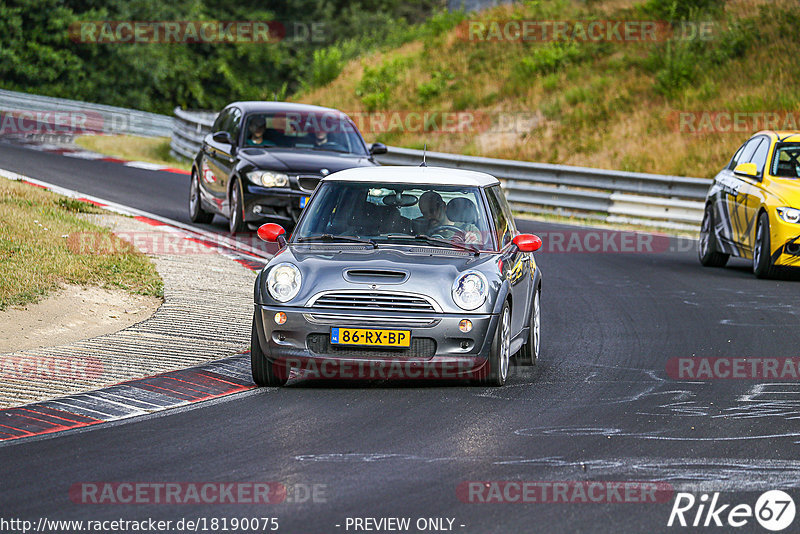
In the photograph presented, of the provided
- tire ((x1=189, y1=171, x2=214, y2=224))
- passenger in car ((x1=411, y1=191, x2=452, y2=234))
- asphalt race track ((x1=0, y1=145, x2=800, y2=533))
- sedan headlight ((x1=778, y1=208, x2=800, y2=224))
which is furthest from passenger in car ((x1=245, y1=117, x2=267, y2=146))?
passenger in car ((x1=411, y1=191, x2=452, y2=234))

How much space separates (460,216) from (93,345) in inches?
119

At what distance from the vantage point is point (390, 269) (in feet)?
29.4

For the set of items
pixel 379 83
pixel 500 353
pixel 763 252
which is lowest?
pixel 500 353

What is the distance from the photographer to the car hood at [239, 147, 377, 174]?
16844mm

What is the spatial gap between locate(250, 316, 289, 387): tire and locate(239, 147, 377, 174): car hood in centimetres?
764

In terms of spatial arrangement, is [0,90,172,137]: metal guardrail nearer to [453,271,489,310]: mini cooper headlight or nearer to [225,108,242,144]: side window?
[225,108,242,144]: side window

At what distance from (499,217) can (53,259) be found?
17.0 ft

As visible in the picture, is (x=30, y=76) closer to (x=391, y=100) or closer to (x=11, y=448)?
(x=391, y=100)

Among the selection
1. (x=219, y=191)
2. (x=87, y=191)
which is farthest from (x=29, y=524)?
(x=87, y=191)
